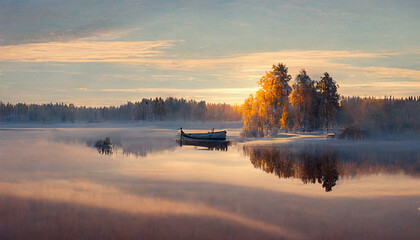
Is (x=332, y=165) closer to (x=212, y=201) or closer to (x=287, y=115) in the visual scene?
(x=212, y=201)

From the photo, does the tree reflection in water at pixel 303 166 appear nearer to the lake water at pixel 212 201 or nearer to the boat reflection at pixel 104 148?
the lake water at pixel 212 201

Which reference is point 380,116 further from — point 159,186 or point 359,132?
point 159,186

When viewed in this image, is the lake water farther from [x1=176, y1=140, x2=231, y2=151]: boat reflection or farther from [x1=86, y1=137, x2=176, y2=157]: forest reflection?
[x1=176, y1=140, x2=231, y2=151]: boat reflection

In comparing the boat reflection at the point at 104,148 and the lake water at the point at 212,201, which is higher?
the boat reflection at the point at 104,148

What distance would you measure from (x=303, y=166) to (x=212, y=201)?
10.6 m

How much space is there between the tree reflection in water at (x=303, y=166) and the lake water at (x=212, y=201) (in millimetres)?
61

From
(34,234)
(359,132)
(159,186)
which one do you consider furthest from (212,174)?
(359,132)

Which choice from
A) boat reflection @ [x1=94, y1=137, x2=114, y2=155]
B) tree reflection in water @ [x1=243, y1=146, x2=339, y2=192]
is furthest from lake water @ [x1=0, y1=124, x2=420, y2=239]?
boat reflection @ [x1=94, y1=137, x2=114, y2=155]

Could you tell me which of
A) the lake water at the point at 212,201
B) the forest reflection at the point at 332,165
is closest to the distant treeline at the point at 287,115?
the forest reflection at the point at 332,165

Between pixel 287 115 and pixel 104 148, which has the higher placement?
pixel 287 115

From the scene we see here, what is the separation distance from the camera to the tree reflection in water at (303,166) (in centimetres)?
1845

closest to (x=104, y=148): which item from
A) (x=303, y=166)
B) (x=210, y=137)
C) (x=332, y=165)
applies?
(x=210, y=137)

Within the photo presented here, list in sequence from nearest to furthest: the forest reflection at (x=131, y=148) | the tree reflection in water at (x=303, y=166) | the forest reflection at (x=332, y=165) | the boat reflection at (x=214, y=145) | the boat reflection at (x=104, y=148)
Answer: the tree reflection in water at (x=303, y=166), the forest reflection at (x=332, y=165), the boat reflection at (x=104, y=148), the forest reflection at (x=131, y=148), the boat reflection at (x=214, y=145)

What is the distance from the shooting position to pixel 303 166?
2259 centimetres
